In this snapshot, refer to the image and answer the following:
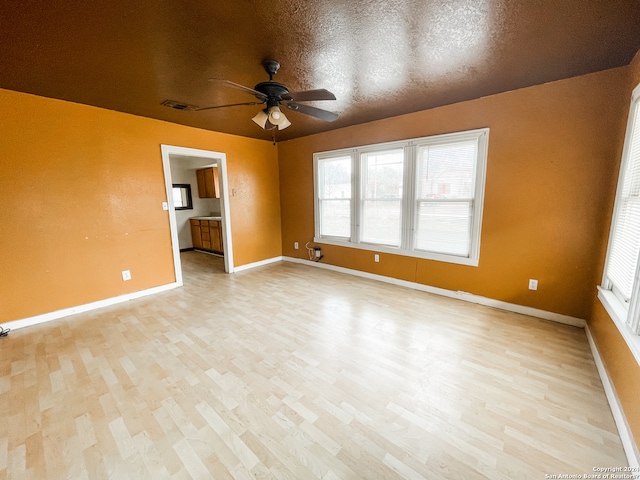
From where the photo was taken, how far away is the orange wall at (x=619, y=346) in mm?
1317

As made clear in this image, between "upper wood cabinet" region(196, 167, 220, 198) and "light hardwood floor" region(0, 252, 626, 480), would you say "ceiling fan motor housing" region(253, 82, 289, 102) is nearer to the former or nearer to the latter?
"light hardwood floor" region(0, 252, 626, 480)

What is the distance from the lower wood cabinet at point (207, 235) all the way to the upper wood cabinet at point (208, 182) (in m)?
0.73

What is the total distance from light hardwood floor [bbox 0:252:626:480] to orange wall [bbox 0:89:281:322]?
49 centimetres

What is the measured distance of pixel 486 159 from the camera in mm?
2885

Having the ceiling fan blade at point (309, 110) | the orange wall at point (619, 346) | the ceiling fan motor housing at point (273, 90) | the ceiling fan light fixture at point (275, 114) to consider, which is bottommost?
the orange wall at point (619, 346)

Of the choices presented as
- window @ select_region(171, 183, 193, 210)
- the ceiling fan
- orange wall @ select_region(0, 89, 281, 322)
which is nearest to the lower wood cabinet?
window @ select_region(171, 183, 193, 210)

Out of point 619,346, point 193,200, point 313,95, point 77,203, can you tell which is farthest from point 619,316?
point 193,200

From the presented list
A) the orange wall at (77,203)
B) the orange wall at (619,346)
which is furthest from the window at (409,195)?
the orange wall at (77,203)

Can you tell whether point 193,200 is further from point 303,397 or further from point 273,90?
point 303,397

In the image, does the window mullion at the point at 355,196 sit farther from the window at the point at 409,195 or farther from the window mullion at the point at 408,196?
the window mullion at the point at 408,196

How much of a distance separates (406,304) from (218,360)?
7.27 feet

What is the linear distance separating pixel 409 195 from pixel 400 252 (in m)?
0.85

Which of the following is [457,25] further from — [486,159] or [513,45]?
[486,159]

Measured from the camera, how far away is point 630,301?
1503 mm
